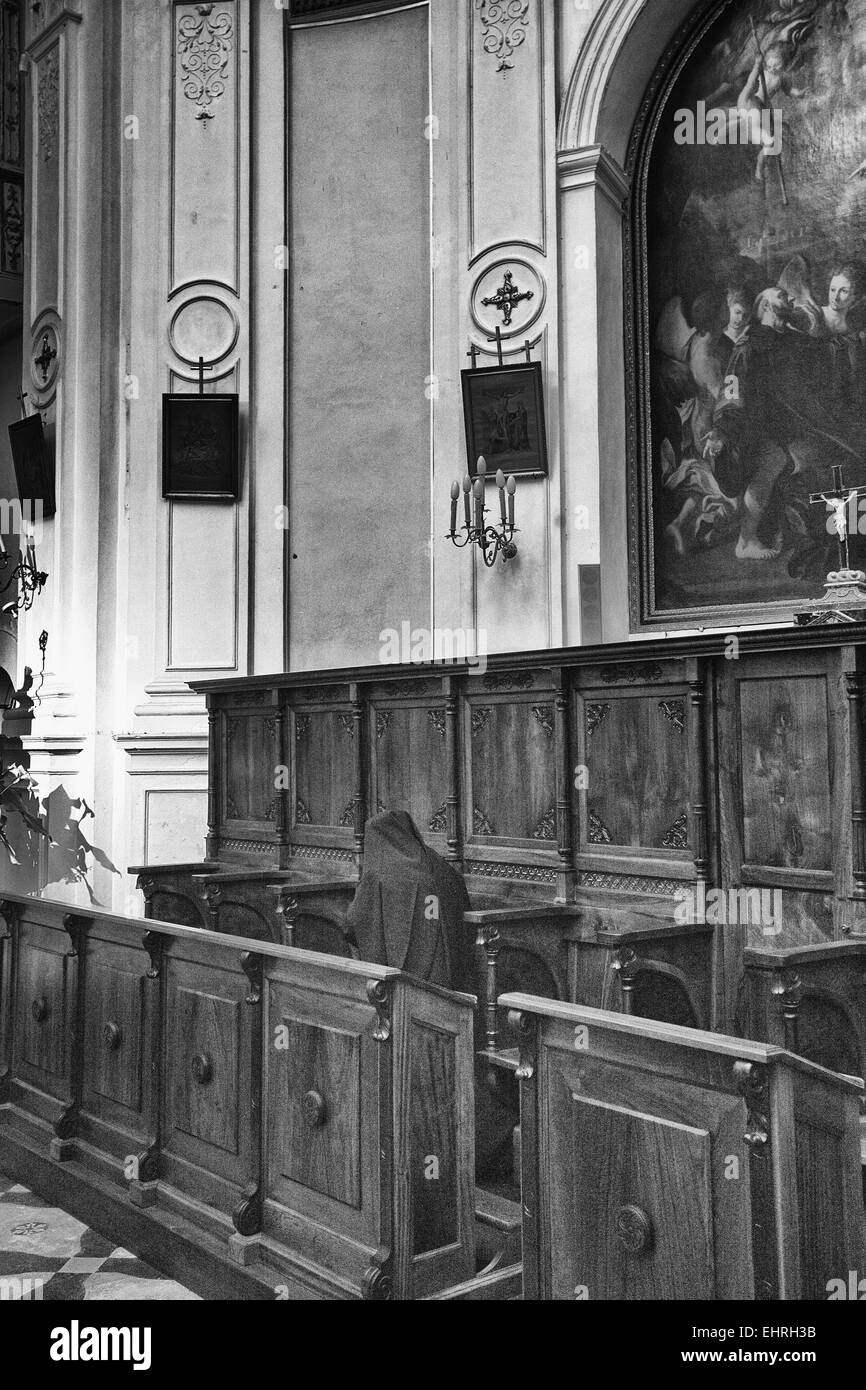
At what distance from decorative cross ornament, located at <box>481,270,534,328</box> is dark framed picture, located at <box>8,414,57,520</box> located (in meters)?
3.33

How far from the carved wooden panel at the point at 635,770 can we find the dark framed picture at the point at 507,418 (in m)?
2.39

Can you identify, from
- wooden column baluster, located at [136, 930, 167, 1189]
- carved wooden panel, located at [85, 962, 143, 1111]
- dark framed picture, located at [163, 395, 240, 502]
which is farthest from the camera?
dark framed picture, located at [163, 395, 240, 502]

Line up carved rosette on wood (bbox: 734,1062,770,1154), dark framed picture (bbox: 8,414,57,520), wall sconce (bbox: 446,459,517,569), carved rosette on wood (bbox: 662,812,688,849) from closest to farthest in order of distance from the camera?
carved rosette on wood (bbox: 734,1062,770,1154), carved rosette on wood (bbox: 662,812,688,849), wall sconce (bbox: 446,459,517,569), dark framed picture (bbox: 8,414,57,520)

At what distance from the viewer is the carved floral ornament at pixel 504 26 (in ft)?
24.6

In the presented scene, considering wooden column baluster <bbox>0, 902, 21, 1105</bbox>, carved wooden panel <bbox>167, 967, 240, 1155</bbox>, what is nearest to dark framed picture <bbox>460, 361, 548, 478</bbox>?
wooden column baluster <bbox>0, 902, 21, 1105</bbox>

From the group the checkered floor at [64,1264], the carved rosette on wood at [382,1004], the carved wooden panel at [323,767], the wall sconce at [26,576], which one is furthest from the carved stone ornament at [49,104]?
the carved rosette on wood at [382,1004]

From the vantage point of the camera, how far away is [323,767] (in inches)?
259

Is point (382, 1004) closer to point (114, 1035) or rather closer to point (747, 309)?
point (114, 1035)

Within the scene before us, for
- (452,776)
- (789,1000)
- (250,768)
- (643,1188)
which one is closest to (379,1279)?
(643,1188)

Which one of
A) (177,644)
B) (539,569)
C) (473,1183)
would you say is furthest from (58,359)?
(473,1183)

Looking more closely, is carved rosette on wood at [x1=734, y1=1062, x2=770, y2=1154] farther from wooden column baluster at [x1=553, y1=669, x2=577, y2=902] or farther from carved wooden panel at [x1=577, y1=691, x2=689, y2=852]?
wooden column baluster at [x1=553, y1=669, x2=577, y2=902]

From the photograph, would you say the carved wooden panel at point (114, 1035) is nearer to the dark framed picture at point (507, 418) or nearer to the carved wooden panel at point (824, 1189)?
the carved wooden panel at point (824, 1189)

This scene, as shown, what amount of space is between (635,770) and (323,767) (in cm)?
205

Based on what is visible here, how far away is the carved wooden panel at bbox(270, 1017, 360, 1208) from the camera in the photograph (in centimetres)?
334
